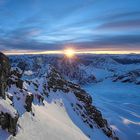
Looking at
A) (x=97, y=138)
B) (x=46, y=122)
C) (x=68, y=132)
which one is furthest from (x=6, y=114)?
(x=97, y=138)

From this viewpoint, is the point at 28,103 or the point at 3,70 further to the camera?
the point at 28,103

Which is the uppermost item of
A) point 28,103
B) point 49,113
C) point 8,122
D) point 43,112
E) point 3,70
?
point 3,70

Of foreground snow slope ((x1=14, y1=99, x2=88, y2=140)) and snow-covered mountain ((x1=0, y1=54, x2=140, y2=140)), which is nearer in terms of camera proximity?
foreground snow slope ((x1=14, y1=99, x2=88, y2=140))

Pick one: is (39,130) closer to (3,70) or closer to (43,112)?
(3,70)

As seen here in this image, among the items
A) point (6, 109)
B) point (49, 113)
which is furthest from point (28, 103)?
point (49, 113)

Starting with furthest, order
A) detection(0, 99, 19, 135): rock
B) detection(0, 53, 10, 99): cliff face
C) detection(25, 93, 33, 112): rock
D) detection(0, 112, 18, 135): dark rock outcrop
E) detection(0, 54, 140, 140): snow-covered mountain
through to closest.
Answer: detection(25, 93, 33, 112): rock → detection(0, 53, 10, 99): cliff face → detection(0, 54, 140, 140): snow-covered mountain → detection(0, 99, 19, 135): rock → detection(0, 112, 18, 135): dark rock outcrop

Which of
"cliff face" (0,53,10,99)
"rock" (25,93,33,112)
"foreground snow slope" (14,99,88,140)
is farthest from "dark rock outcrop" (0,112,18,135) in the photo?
"rock" (25,93,33,112)

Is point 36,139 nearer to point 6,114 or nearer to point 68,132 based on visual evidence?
point 6,114

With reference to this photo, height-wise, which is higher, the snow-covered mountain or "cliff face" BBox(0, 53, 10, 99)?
"cliff face" BBox(0, 53, 10, 99)

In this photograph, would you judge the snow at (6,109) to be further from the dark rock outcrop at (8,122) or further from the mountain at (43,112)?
the dark rock outcrop at (8,122)

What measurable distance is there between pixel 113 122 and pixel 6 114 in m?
46.4

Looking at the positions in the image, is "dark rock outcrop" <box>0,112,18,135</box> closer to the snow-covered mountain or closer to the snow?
the snow-covered mountain

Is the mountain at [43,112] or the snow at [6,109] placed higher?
the snow at [6,109]

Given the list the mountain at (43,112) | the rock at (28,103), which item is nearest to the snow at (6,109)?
the mountain at (43,112)
